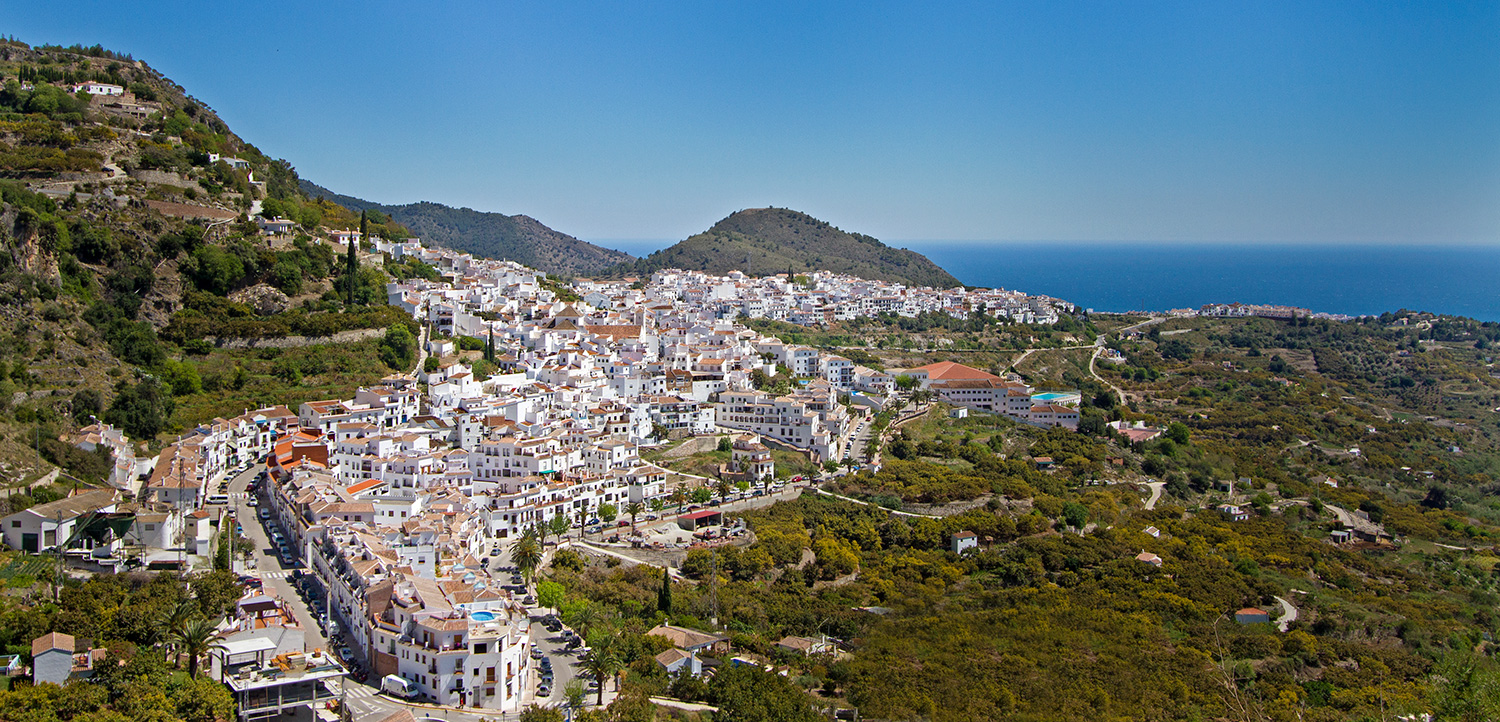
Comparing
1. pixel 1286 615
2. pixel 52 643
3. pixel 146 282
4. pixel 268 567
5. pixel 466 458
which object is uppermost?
pixel 146 282

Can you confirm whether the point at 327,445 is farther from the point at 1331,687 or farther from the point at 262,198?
the point at 1331,687

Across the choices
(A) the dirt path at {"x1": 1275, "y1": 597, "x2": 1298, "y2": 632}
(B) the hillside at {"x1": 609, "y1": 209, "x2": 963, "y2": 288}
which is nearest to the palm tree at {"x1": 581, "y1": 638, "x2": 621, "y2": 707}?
(A) the dirt path at {"x1": 1275, "y1": 597, "x2": 1298, "y2": 632}

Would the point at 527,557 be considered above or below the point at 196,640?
below

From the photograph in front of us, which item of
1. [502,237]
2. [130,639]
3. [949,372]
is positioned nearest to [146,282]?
[130,639]

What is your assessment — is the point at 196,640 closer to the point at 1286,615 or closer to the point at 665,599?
the point at 665,599

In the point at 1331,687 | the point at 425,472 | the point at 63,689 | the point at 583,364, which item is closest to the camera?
the point at 63,689

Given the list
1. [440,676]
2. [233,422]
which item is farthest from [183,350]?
[440,676]

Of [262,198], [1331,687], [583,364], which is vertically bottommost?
[1331,687]

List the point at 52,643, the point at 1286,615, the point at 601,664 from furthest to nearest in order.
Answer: the point at 1286,615 → the point at 601,664 → the point at 52,643
